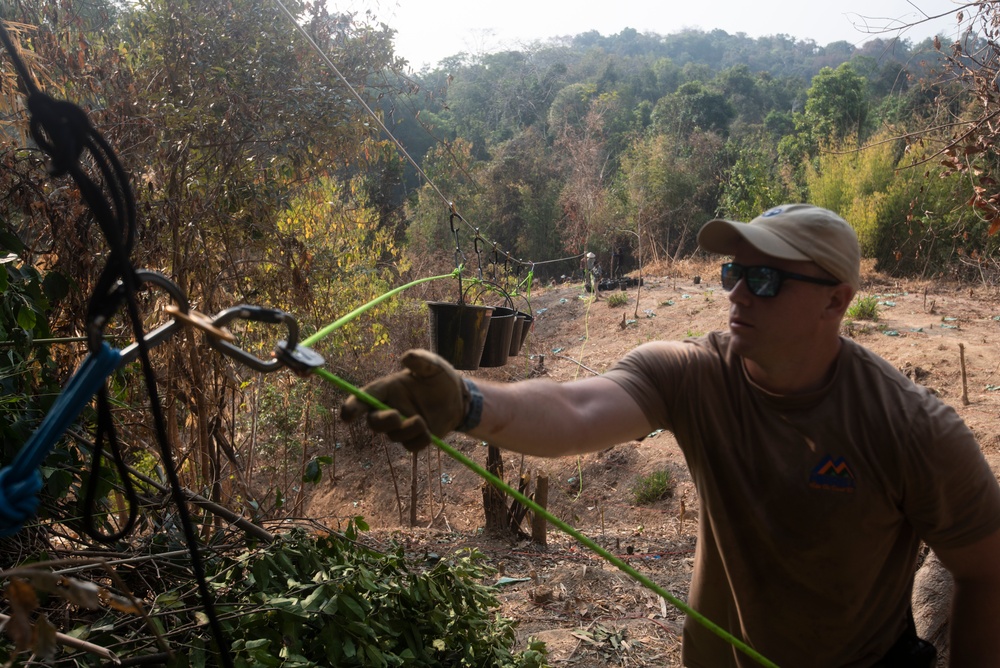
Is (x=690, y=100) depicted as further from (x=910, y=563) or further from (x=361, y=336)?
(x=910, y=563)

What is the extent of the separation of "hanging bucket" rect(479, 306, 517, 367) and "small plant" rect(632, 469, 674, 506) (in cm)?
601

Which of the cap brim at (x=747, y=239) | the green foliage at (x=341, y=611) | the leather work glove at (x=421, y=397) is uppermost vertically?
the cap brim at (x=747, y=239)

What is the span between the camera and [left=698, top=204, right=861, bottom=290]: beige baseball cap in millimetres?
1605

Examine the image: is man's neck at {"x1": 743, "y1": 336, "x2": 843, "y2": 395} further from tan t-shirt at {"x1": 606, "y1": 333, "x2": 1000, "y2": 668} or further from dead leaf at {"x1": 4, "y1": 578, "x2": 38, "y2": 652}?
dead leaf at {"x1": 4, "y1": 578, "x2": 38, "y2": 652}

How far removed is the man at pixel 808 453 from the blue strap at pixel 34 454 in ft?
2.49

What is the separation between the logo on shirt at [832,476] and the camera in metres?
1.57

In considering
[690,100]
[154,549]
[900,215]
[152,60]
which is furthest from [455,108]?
[154,549]

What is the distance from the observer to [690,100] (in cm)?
3056

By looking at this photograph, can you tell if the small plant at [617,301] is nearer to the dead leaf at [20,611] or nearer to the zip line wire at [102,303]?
the zip line wire at [102,303]

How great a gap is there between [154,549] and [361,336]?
920 centimetres

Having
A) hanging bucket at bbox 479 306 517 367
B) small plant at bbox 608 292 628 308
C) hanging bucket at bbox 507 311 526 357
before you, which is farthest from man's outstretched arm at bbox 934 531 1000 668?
small plant at bbox 608 292 628 308

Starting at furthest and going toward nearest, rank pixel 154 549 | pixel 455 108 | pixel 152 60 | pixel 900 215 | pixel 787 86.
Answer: pixel 787 86 → pixel 455 108 → pixel 900 215 → pixel 152 60 → pixel 154 549

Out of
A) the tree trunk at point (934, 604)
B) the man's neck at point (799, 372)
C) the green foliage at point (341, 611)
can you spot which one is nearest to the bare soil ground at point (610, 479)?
the green foliage at point (341, 611)

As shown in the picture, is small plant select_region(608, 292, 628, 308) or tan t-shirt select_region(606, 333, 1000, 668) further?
small plant select_region(608, 292, 628, 308)
